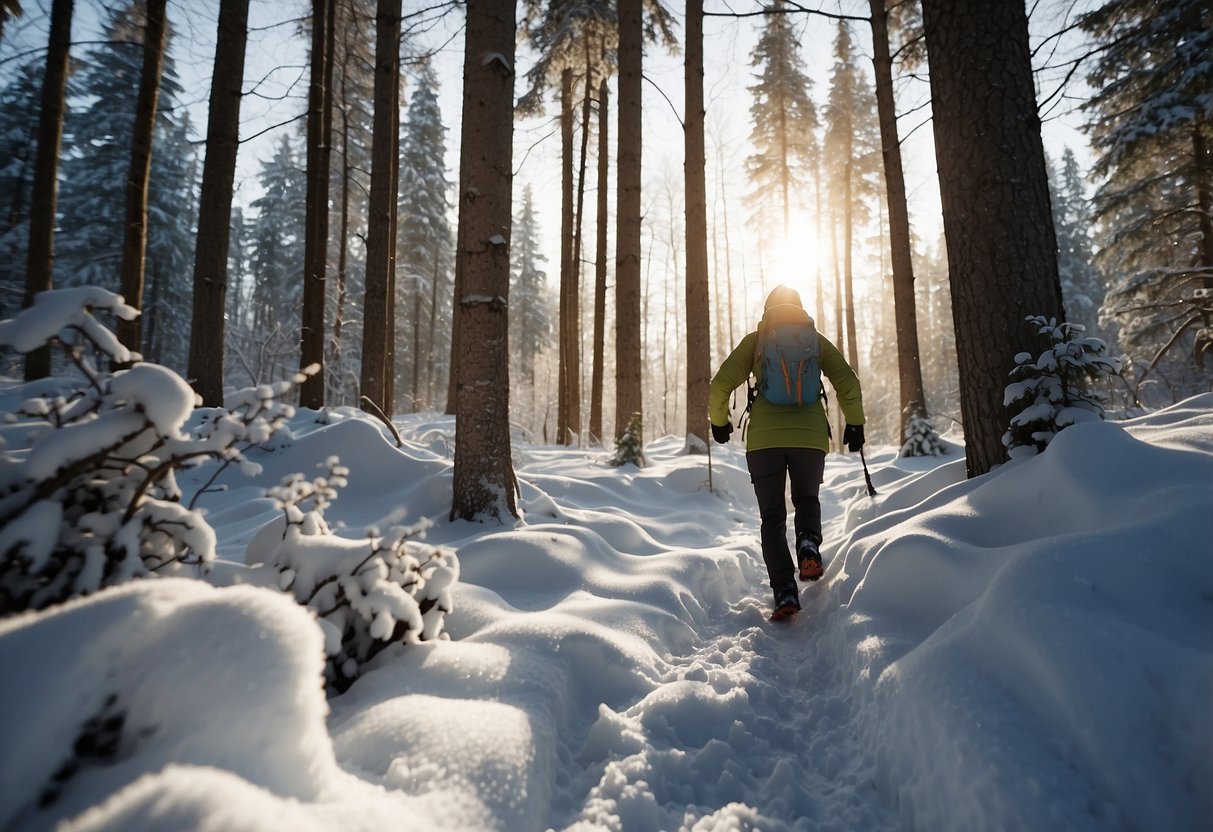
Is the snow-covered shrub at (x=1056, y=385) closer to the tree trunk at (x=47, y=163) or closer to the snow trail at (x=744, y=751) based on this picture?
the snow trail at (x=744, y=751)

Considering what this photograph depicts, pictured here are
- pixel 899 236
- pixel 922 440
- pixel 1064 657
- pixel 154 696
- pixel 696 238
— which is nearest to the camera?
pixel 154 696

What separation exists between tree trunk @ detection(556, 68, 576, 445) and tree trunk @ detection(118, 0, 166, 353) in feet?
25.0

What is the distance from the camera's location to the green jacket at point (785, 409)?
3.32 m

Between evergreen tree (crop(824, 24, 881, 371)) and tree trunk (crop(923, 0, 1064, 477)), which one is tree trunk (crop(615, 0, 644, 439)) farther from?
evergreen tree (crop(824, 24, 881, 371))

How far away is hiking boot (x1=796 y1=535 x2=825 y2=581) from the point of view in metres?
3.24

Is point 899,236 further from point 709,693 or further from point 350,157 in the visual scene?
point 350,157

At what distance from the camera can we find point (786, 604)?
9.73 feet

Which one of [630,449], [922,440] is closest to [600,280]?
[630,449]

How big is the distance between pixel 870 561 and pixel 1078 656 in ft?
4.32

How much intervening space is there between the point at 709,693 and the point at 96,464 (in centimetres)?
208

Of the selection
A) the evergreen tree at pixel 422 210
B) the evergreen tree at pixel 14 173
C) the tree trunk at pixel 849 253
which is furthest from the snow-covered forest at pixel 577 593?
the evergreen tree at pixel 422 210

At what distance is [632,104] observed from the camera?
831 centimetres

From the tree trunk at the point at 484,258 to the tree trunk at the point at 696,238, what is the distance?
4958mm

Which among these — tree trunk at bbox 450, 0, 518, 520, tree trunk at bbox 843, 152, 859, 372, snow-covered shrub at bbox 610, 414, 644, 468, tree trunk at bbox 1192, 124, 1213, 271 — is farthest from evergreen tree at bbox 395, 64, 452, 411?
tree trunk at bbox 1192, 124, 1213, 271
